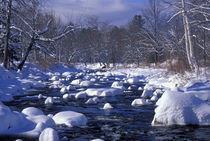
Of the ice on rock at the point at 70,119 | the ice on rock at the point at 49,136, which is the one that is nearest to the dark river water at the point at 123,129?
the ice on rock at the point at 70,119

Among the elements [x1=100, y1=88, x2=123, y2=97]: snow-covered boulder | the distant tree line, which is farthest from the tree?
[x1=100, y1=88, x2=123, y2=97]: snow-covered boulder

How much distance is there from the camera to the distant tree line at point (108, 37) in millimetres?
15032

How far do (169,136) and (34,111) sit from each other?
11.2ft

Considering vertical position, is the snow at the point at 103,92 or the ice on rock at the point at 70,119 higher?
the snow at the point at 103,92

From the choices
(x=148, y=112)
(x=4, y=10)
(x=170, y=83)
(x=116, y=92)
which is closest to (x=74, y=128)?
(x=148, y=112)

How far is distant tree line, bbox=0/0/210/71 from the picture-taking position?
1503cm

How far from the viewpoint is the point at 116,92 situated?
11.8 m

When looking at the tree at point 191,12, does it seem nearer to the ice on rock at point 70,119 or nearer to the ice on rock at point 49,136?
the ice on rock at point 70,119

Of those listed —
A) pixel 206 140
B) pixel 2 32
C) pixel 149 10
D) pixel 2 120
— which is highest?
pixel 149 10

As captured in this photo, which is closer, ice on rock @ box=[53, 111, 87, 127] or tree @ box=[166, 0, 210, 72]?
ice on rock @ box=[53, 111, 87, 127]

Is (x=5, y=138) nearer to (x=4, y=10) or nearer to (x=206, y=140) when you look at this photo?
(x=206, y=140)

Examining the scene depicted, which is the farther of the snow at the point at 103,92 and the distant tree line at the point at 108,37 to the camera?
the distant tree line at the point at 108,37

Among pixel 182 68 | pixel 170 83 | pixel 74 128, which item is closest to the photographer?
pixel 74 128

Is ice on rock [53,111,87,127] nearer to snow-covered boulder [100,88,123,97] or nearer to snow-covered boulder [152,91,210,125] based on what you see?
snow-covered boulder [152,91,210,125]
